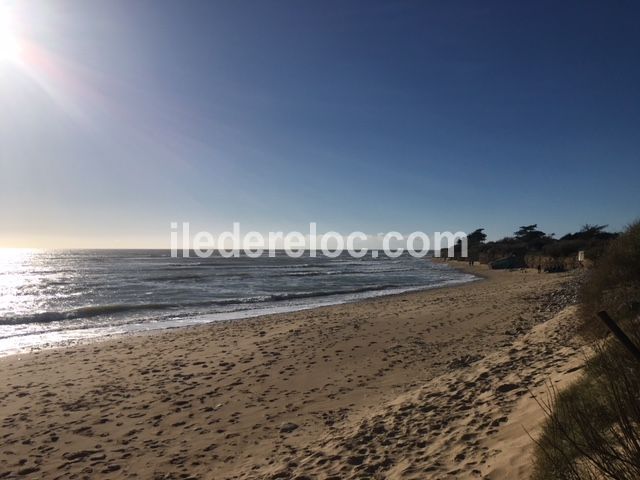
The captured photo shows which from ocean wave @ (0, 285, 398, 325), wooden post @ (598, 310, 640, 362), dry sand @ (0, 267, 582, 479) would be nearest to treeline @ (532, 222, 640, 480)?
wooden post @ (598, 310, 640, 362)

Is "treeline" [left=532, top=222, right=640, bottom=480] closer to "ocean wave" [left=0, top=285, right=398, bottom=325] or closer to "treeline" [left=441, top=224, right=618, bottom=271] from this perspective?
"treeline" [left=441, top=224, right=618, bottom=271]

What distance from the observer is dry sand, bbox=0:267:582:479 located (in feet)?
16.9

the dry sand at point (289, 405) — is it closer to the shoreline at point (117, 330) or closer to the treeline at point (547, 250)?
the shoreline at point (117, 330)

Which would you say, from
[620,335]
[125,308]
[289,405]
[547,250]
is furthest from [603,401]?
[547,250]

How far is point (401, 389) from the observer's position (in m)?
7.98

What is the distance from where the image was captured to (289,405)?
301 inches

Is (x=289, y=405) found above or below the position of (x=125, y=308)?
above

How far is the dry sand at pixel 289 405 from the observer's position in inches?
203

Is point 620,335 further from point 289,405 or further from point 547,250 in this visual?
point 547,250

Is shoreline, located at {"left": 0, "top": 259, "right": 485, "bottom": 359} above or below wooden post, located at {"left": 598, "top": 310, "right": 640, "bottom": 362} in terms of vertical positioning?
below

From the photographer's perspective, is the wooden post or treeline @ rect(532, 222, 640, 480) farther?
treeline @ rect(532, 222, 640, 480)

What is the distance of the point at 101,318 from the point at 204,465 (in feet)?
57.8

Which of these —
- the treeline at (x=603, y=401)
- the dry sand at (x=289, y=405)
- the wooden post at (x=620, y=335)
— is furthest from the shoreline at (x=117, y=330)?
the wooden post at (x=620, y=335)

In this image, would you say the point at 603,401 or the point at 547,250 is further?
the point at 547,250
